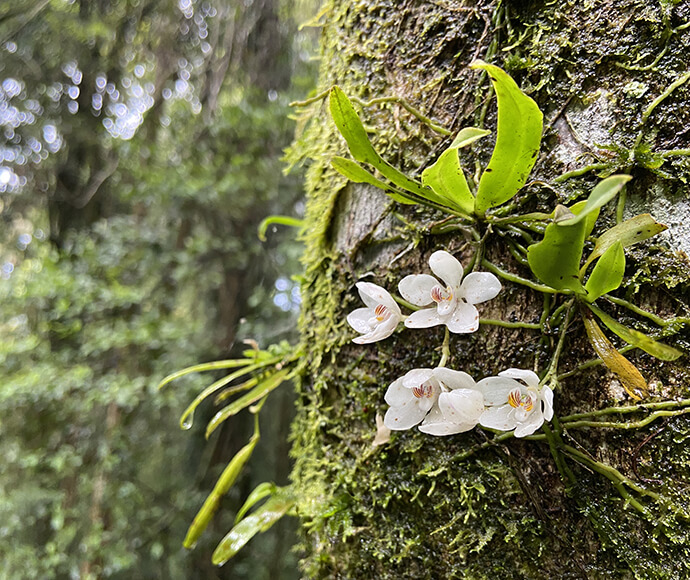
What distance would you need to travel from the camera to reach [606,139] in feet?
1.66

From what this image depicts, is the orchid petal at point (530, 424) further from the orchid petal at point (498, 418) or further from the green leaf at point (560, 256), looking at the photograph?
the green leaf at point (560, 256)

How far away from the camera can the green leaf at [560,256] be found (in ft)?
1.27

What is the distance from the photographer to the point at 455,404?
0.45 metres

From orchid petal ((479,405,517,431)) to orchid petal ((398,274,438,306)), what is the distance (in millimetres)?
128

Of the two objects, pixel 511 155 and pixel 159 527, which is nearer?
pixel 511 155

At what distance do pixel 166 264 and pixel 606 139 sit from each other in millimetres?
2314

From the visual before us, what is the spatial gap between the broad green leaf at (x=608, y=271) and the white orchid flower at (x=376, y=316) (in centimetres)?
19

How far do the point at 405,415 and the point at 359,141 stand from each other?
29 centimetres

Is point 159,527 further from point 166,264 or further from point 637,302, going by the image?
point 637,302

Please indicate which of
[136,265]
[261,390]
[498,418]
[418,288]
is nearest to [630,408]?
[498,418]

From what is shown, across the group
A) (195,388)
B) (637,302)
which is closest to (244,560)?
(195,388)

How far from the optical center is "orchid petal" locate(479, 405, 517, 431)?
455 mm

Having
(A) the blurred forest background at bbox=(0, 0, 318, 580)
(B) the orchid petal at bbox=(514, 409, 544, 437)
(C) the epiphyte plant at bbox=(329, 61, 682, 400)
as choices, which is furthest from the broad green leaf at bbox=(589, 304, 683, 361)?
(A) the blurred forest background at bbox=(0, 0, 318, 580)

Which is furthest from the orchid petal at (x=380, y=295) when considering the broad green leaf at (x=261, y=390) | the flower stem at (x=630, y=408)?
the broad green leaf at (x=261, y=390)
